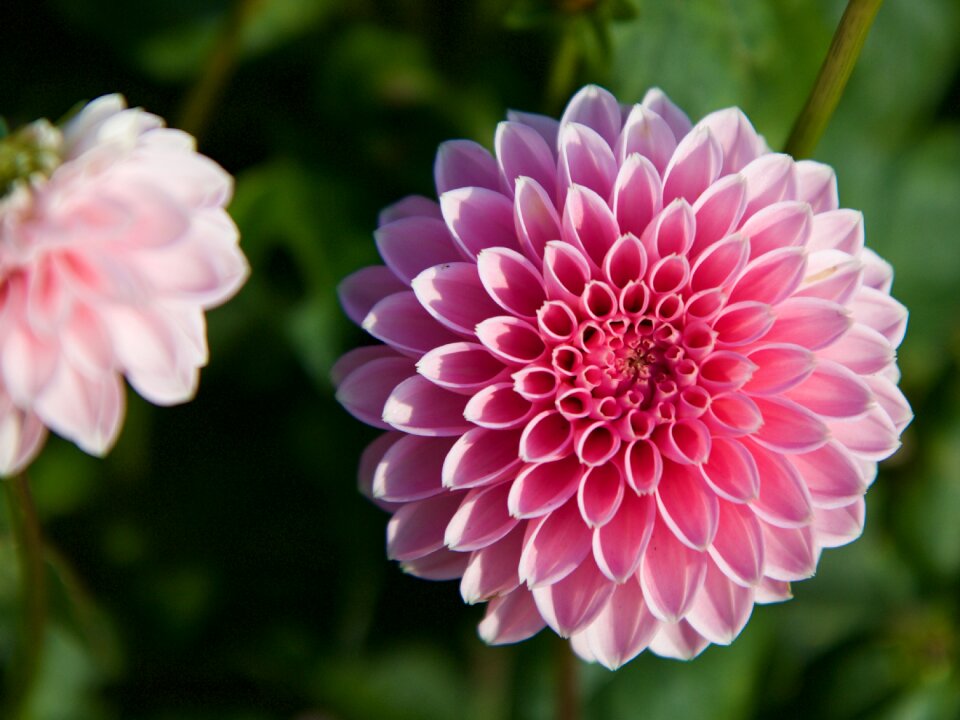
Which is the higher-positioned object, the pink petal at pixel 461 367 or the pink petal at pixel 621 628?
the pink petal at pixel 461 367

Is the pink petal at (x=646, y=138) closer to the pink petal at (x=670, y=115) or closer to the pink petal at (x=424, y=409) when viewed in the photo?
the pink petal at (x=670, y=115)

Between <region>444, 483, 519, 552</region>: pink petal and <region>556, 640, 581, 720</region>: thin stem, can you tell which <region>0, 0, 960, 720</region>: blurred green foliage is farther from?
<region>444, 483, 519, 552</region>: pink petal

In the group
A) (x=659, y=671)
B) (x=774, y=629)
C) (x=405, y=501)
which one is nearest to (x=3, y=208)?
(x=405, y=501)

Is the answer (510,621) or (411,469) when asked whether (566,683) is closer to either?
(510,621)

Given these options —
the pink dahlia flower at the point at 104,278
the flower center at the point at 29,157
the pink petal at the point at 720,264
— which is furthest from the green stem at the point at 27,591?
the pink petal at the point at 720,264

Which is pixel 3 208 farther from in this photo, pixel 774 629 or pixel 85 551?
pixel 774 629
